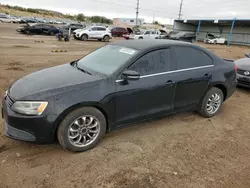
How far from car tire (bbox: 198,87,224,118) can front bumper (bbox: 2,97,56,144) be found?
294cm

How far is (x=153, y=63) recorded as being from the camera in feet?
→ 11.7

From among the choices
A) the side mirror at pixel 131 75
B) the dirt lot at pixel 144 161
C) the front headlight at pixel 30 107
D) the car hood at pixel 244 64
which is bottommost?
the dirt lot at pixel 144 161

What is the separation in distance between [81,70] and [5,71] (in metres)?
5.23

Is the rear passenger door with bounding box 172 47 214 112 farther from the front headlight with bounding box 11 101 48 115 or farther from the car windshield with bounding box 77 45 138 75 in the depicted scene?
the front headlight with bounding box 11 101 48 115

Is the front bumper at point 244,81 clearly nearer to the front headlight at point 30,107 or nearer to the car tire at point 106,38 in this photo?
the front headlight at point 30,107

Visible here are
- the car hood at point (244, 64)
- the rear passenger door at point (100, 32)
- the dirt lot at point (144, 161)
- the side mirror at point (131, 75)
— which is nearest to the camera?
the dirt lot at point (144, 161)

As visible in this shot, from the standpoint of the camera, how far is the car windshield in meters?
3.40

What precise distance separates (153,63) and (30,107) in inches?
78.3

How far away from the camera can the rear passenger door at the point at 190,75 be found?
3.82 metres

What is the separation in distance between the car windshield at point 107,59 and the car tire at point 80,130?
697 millimetres

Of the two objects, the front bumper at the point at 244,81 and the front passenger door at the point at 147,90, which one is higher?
the front passenger door at the point at 147,90

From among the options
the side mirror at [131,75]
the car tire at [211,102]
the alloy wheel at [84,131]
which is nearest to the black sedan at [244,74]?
the car tire at [211,102]

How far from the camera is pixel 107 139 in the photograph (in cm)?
352

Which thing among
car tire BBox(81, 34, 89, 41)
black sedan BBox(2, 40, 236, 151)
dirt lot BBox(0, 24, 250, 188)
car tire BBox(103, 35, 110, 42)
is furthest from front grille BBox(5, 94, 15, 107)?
car tire BBox(103, 35, 110, 42)
